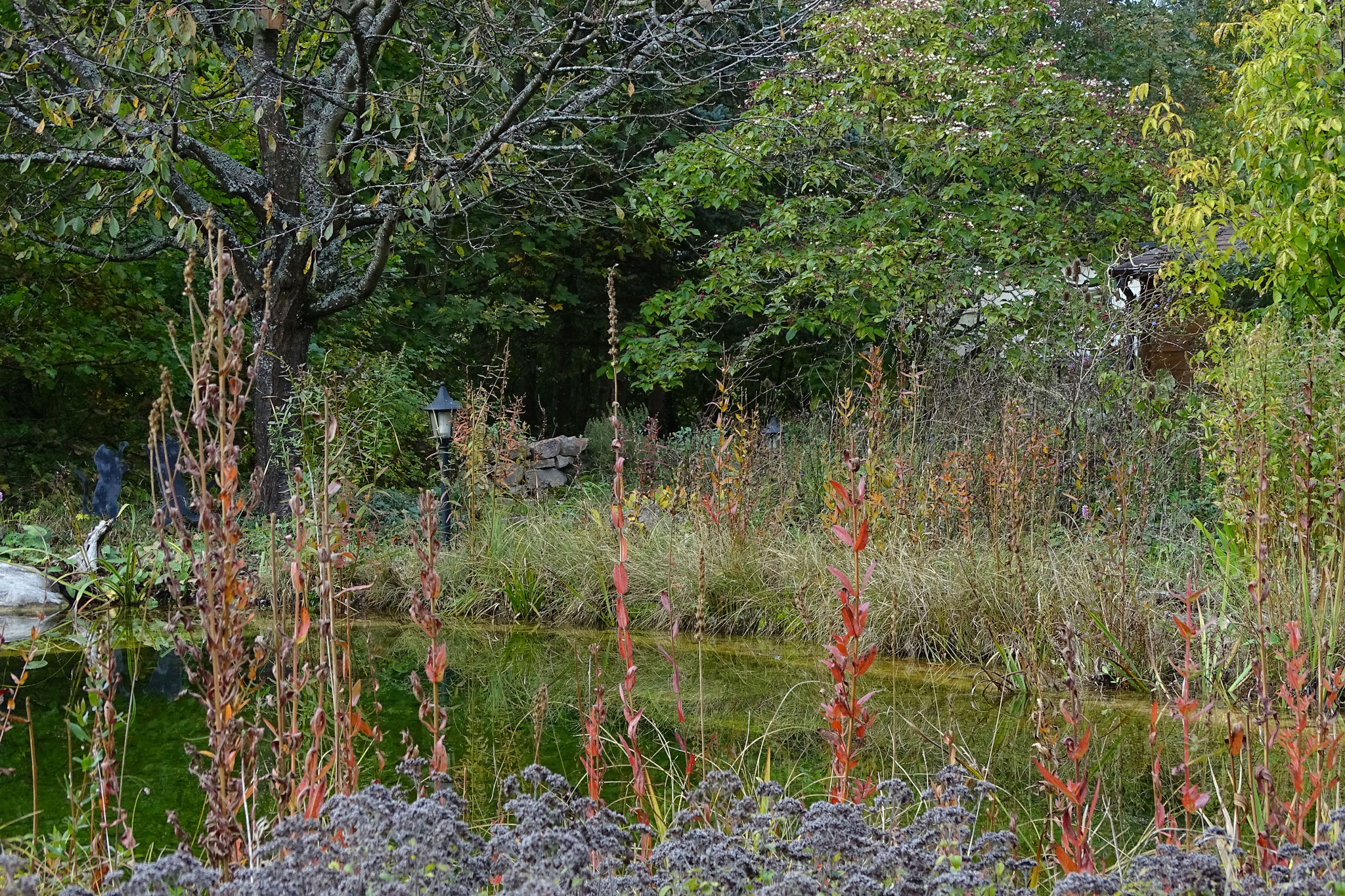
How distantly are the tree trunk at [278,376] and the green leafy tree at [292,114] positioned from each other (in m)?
0.02

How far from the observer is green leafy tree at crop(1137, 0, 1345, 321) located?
5.24 meters

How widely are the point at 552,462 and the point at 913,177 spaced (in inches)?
190

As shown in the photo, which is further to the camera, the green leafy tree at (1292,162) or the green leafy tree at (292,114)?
the green leafy tree at (292,114)

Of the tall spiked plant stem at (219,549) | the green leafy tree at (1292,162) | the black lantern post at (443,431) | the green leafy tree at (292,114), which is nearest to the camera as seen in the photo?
the tall spiked plant stem at (219,549)

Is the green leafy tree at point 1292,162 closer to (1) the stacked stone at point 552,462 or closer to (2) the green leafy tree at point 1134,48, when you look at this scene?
(1) the stacked stone at point 552,462

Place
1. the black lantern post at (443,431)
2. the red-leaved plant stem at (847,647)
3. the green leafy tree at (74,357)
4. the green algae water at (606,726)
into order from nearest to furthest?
the red-leaved plant stem at (847,647) < the green algae water at (606,726) < the black lantern post at (443,431) < the green leafy tree at (74,357)

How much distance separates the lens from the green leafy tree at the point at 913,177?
9688mm

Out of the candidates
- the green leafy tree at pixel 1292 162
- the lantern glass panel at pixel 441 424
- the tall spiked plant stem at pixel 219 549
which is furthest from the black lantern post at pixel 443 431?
the tall spiked plant stem at pixel 219 549

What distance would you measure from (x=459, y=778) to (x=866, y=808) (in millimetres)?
1491

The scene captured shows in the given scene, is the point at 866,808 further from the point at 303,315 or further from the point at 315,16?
the point at 303,315

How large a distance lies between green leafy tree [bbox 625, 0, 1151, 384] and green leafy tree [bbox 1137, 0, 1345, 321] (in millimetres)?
3449

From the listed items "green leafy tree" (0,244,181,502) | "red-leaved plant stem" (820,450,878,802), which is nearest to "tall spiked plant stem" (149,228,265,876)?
"red-leaved plant stem" (820,450,878,802)

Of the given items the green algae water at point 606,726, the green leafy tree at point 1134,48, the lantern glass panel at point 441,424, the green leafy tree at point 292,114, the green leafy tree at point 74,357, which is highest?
the green leafy tree at point 1134,48

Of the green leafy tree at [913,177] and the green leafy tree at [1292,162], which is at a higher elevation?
the green leafy tree at [913,177]
